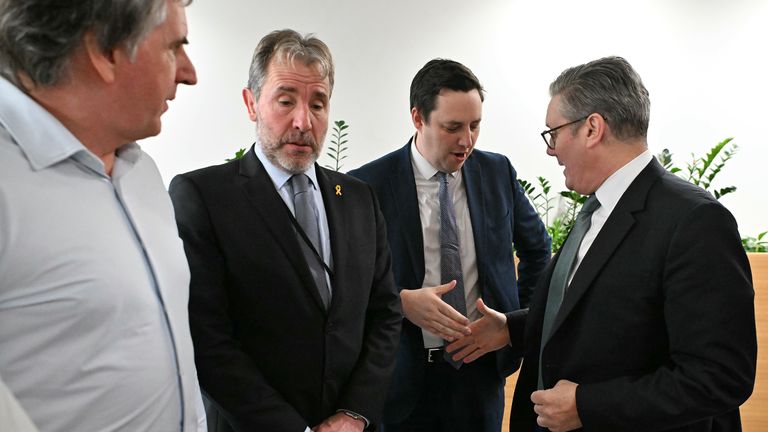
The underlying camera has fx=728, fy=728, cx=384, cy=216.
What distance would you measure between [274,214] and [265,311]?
0.87ft

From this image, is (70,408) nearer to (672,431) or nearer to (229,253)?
(229,253)

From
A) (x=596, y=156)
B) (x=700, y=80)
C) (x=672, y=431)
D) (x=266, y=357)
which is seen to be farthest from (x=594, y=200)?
(x=700, y=80)

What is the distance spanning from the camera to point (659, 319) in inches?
70.7

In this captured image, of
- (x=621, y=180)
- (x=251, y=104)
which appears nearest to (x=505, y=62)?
(x=251, y=104)

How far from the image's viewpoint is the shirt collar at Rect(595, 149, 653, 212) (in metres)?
1.94

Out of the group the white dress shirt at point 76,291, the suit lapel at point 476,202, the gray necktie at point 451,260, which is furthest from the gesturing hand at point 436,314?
the white dress shirt at point 76,291

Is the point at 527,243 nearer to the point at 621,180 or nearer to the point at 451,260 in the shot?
the point at 451,260

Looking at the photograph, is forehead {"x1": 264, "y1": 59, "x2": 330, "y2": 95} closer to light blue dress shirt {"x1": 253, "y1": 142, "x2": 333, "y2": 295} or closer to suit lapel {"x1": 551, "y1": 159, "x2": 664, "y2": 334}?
light blue dress shirt {"x1": 253, "y1": 142, "x2": 333, "y2": 295}

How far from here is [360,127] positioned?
6031 mm

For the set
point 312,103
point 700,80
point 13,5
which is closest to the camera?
point 13,5

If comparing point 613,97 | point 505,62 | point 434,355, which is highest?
point 505,62

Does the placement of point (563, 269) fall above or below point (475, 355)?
above

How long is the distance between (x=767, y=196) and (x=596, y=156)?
472 cm

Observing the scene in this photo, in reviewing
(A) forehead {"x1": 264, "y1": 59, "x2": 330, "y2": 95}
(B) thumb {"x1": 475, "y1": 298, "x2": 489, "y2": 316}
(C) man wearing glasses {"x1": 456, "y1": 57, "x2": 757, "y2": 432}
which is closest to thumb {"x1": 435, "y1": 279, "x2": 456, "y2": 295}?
(B) thumb {"x1": 475, "y1": 298, "x2": 489, "y2": 316}
